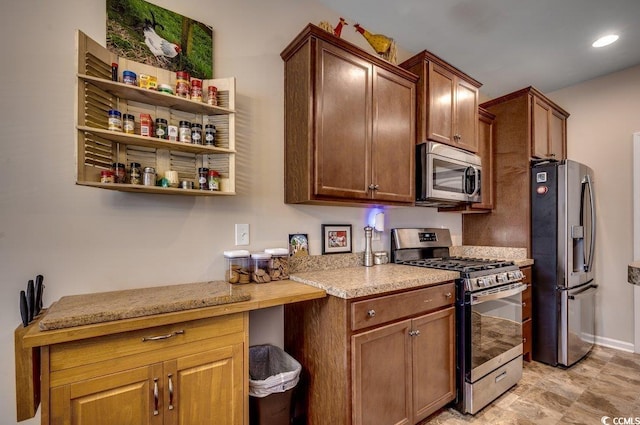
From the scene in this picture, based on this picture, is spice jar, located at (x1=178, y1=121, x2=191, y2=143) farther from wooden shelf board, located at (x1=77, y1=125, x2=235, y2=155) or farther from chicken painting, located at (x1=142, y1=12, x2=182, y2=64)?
chicken painting, located at (x1=142, y1=12, x2=182, y2=64)

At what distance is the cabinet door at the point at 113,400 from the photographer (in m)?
0.98

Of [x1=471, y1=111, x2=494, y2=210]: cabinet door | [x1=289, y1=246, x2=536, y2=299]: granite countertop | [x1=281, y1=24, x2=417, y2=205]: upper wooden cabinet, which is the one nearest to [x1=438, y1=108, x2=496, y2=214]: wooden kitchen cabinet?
[x1=471, y1=111, x2=494, y2=210]: cabinet door

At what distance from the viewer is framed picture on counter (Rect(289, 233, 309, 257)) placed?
2.00 meters

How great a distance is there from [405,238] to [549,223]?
1394 millimetres

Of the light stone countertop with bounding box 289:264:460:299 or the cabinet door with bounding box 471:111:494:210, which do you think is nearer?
the light stone countertop with bounding box 289:264:460:299

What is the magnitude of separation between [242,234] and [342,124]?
92 cm

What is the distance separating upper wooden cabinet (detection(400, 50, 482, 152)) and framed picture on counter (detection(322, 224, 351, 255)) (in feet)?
2.97

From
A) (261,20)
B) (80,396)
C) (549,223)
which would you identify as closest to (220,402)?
(80,396)

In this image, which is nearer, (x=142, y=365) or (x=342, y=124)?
(x=142, y=365)

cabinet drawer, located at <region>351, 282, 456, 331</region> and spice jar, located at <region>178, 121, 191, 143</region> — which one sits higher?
spice jar, located at <region>178, 121, 191, 143</region>

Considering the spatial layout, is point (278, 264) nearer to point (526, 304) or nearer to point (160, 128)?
point (160, 128)

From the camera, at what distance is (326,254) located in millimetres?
2156

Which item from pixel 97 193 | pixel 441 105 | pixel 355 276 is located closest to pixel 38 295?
pixel 97 193

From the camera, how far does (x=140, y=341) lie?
43.3 inches
